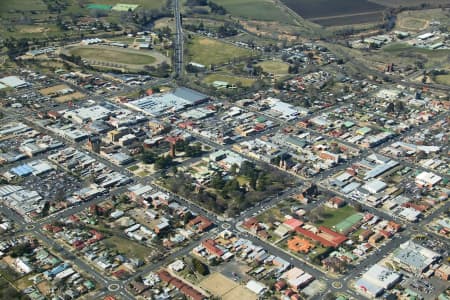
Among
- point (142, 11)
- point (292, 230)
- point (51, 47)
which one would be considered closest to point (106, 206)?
point (292, 230)

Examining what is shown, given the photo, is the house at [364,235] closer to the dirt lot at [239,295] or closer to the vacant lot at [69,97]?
the dirt lot at [239,295]

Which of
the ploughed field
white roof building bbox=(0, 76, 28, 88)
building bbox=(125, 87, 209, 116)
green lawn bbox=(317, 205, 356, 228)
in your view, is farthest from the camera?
the ploughed field

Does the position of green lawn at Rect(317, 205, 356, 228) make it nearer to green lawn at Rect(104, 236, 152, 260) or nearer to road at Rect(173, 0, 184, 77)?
green lawn at Rect(104, 236, 152, 260)

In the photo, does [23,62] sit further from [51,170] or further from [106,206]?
[106,206]

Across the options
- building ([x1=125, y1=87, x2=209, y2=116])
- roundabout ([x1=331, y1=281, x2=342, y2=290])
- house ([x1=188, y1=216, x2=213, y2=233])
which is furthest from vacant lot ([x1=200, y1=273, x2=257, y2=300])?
building ([x1=125, y1=87, x2=209, y2=116])

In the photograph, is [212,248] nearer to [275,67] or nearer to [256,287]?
[256,287]

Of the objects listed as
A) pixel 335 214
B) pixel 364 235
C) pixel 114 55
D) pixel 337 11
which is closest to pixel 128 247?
pixel 335 214
